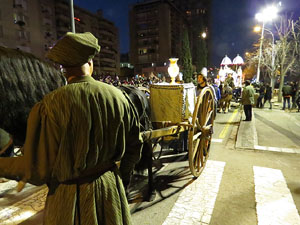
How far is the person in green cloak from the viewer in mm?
1106

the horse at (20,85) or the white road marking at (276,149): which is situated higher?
the horse at (20,85)

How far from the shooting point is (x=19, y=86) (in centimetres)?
204

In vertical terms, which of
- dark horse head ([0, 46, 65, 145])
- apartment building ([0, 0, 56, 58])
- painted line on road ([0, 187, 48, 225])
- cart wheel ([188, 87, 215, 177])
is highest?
apartment building ([0, 0, 56, 58])

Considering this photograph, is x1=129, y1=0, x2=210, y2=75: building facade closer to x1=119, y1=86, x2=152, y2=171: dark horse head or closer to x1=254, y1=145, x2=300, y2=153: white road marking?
x1=254, y1=145, x2=300, y2=153: white road marking

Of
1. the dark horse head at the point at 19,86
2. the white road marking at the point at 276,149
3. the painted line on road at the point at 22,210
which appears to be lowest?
the painted line on road at the point at 22,210

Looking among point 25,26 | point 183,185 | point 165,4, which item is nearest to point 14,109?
point 183,185

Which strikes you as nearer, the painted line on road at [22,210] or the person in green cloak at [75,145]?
the person in green cloak at [75,145]

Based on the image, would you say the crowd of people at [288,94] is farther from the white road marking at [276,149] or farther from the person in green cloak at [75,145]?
the person in green cloak at [75,145]

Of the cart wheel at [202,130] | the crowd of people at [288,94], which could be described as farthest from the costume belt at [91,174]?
the crowd of people at [288,94]

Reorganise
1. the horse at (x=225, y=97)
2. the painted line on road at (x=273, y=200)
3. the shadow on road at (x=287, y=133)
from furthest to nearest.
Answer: the horse at (x=225, y=97), the shadow on road at (x=287, y=133), the painted line on road at (x=273, y=200)

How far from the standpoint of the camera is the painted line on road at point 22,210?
2967mm

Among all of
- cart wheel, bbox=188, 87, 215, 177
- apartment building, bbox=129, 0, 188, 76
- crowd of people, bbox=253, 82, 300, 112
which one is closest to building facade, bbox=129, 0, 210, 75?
apartment building, bbox=129, 0, 188, 76

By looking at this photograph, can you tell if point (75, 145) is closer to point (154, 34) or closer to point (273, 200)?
point (273, 200)

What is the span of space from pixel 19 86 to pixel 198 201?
10.1ft
